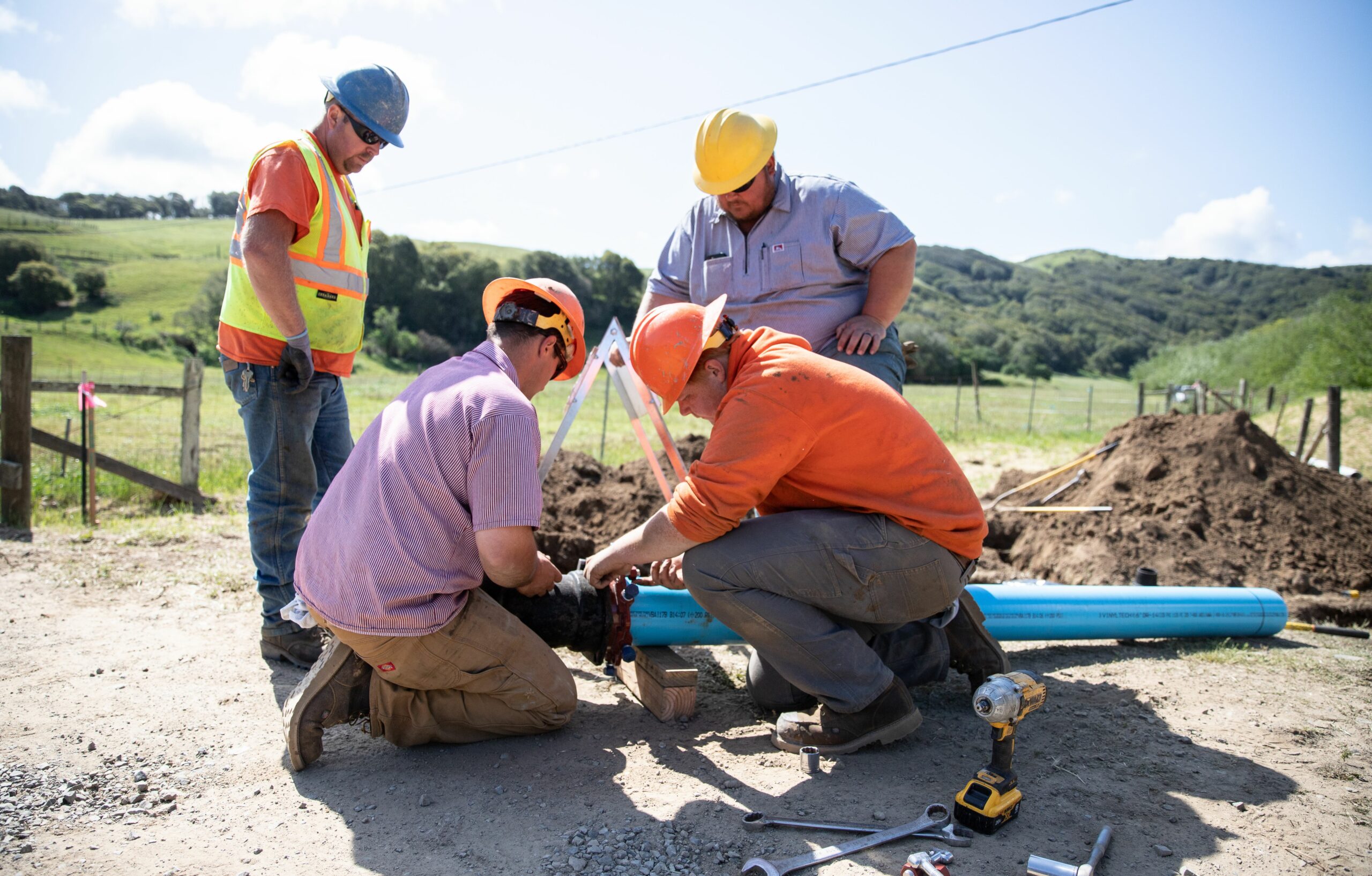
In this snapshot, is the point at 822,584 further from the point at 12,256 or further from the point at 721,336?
the point at 12,256

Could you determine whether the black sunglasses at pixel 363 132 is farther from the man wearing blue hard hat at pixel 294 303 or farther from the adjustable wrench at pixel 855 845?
the adjustable wrench at pixel 855 845

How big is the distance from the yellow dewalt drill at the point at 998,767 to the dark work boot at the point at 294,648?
8.89 feet

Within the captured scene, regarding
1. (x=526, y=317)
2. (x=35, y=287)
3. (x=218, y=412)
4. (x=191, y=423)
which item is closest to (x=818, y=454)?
(x=526, y=317)

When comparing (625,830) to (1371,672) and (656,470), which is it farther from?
(1371,672)

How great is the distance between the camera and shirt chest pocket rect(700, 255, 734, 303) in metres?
3.79

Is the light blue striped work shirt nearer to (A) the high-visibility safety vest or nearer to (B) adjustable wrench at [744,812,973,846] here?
(A) the high-visibility safety vest

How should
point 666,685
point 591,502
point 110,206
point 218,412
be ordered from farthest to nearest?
1. point 110,206
2. point 218,412
3. point 591,502
4. point 666,685

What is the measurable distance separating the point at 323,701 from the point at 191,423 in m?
5.57

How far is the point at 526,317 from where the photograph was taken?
2688 millimetres

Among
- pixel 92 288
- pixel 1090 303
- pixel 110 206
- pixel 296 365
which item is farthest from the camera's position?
pixel 1090 303

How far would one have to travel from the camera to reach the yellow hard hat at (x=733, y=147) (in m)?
3.45

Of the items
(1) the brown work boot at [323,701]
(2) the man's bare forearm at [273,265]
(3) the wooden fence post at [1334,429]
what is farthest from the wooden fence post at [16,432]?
(3) the wooden fence post at [1334,429]

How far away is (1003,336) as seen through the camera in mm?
83625

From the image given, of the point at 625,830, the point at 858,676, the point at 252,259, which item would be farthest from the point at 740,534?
the point at 252,259
